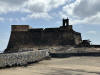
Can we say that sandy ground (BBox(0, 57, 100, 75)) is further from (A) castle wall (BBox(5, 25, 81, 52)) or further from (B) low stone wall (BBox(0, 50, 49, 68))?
(A) castle wall (BBox(5, 25, 81, 52))

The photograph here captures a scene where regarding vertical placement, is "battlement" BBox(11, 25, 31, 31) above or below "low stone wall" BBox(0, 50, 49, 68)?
above

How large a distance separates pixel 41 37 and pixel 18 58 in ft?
84.9

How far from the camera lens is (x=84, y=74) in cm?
1301

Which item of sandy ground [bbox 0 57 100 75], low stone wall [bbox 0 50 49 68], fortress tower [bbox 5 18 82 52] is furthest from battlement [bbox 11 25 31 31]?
sandy ground [bbox 0 57 100 75]

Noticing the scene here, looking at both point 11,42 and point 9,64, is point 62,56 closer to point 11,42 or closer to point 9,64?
point 9,64

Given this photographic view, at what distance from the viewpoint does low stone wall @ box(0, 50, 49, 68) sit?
16.0m

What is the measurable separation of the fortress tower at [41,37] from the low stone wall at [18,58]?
18.9m

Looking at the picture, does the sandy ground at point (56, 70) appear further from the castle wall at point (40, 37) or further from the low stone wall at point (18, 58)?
the castle wall at point (40, 37)

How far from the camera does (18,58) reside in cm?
1806

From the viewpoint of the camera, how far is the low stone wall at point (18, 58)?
1605cm

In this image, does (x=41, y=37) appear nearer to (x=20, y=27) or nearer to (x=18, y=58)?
(x=20, y=27)

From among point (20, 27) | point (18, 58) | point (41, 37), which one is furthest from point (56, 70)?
point (20, 27)

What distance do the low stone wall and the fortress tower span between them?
62.1 feet

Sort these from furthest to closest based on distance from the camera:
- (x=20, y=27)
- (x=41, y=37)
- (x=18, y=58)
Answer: (x=20, y=27) < (x=41, y=37) < (x=18, y=58)
